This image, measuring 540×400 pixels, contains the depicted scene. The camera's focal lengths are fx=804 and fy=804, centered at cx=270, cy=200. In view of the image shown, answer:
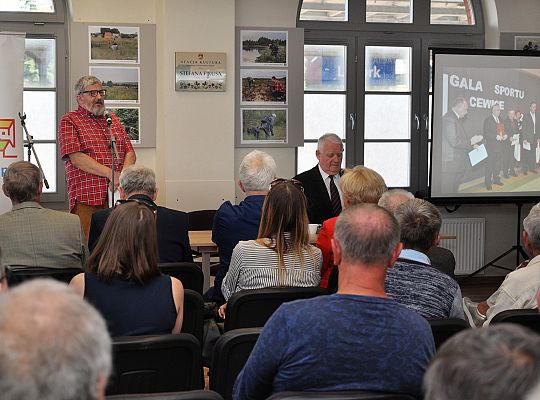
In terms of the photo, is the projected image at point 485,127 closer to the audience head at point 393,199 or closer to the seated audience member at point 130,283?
the audience head at point 393,199

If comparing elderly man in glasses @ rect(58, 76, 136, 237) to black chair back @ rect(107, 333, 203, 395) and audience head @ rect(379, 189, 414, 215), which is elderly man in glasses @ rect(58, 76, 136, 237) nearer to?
audience head @ rect(379, 189, 414, 215)

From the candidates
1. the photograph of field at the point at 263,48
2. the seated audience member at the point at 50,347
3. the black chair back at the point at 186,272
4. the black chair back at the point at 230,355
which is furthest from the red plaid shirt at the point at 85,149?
the seated audience member at the point at 50,347

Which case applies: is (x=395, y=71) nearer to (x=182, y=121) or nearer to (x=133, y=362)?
(x=182, y=121)

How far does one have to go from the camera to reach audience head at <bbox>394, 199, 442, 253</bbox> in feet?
10.6

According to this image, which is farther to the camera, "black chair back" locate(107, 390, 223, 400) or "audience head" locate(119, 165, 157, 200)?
"audience head" locate(119, 165, 157, 200)

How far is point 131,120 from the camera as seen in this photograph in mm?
7113

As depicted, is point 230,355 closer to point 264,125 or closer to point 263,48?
point 264,125

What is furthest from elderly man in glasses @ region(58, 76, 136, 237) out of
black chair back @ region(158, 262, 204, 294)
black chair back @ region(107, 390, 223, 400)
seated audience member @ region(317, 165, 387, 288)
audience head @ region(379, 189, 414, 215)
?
black chair back @ region(107, 390, 223, 400)

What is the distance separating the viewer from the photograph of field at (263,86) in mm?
7348

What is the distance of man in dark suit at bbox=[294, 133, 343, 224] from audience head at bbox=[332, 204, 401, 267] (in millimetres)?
3708

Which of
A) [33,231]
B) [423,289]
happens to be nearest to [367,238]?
[423,289]

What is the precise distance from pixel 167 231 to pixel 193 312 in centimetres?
95

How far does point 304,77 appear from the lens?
7660mm

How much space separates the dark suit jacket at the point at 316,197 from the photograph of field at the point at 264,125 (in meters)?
1.20
